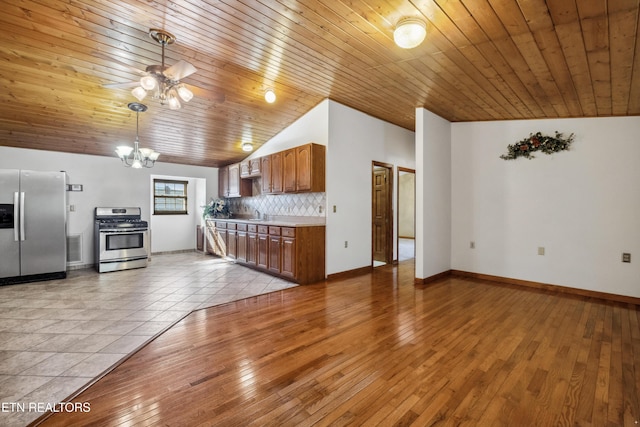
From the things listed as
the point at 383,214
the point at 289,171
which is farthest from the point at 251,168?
the point at 383,214

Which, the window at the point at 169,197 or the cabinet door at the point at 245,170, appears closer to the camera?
the cabinet door at the point at 245,170

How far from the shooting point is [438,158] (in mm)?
4879

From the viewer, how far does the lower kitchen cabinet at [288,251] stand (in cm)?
443

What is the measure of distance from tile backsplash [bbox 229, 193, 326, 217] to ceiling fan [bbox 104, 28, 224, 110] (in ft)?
8.05

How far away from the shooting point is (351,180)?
5.07 metres

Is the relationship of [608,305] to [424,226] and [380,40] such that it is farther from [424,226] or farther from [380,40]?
[380,40]

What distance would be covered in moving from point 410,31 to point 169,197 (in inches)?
283

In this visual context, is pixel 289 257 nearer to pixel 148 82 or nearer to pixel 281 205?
pixel 281 205

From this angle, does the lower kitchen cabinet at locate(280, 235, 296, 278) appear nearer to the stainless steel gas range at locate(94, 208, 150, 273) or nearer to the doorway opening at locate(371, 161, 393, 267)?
the doorway opening at locate(371, 161, 393, 267)

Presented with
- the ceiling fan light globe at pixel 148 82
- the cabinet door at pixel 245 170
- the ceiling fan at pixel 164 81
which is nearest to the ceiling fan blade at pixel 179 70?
the ceiling fan at pixel 164 81

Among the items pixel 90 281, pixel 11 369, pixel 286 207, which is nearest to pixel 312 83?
pixel 286 207

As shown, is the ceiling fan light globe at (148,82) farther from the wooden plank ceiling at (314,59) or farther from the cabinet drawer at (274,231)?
the cabinet drawer at (274,231)

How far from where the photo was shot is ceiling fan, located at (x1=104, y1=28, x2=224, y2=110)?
8.21 feet

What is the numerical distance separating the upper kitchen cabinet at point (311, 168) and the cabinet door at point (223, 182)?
10.4 ft
